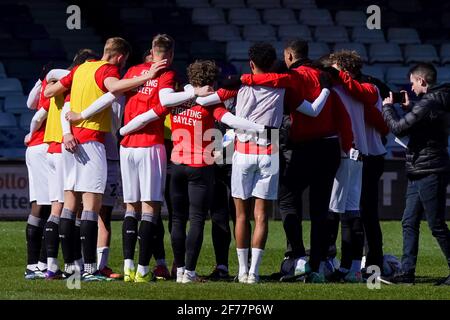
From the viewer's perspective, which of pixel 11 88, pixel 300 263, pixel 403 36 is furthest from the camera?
pixel 403 36

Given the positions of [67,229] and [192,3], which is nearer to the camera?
[67,229]

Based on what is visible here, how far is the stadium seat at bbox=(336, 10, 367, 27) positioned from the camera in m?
27.0

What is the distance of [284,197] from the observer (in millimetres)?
12281

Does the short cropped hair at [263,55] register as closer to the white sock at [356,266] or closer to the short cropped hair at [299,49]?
the short cropped hair at [299,49]

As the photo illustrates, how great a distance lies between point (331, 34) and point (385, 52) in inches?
45.9

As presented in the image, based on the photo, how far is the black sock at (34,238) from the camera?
12.9 metres

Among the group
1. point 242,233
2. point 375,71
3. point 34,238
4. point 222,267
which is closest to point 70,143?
point 34,238

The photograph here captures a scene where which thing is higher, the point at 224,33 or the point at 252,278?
the point at 224,33

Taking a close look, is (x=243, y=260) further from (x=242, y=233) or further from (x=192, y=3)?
(x=192, y=3)

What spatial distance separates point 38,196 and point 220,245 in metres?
1.90

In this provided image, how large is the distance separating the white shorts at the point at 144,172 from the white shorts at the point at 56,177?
0.70 m

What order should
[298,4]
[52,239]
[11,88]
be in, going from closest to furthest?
[52,239]
[11,88]
[298,4]

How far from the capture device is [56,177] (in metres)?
12.4

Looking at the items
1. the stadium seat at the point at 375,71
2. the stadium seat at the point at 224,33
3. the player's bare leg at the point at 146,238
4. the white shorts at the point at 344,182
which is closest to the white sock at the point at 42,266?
the player's bare leg at the point at 146,238
